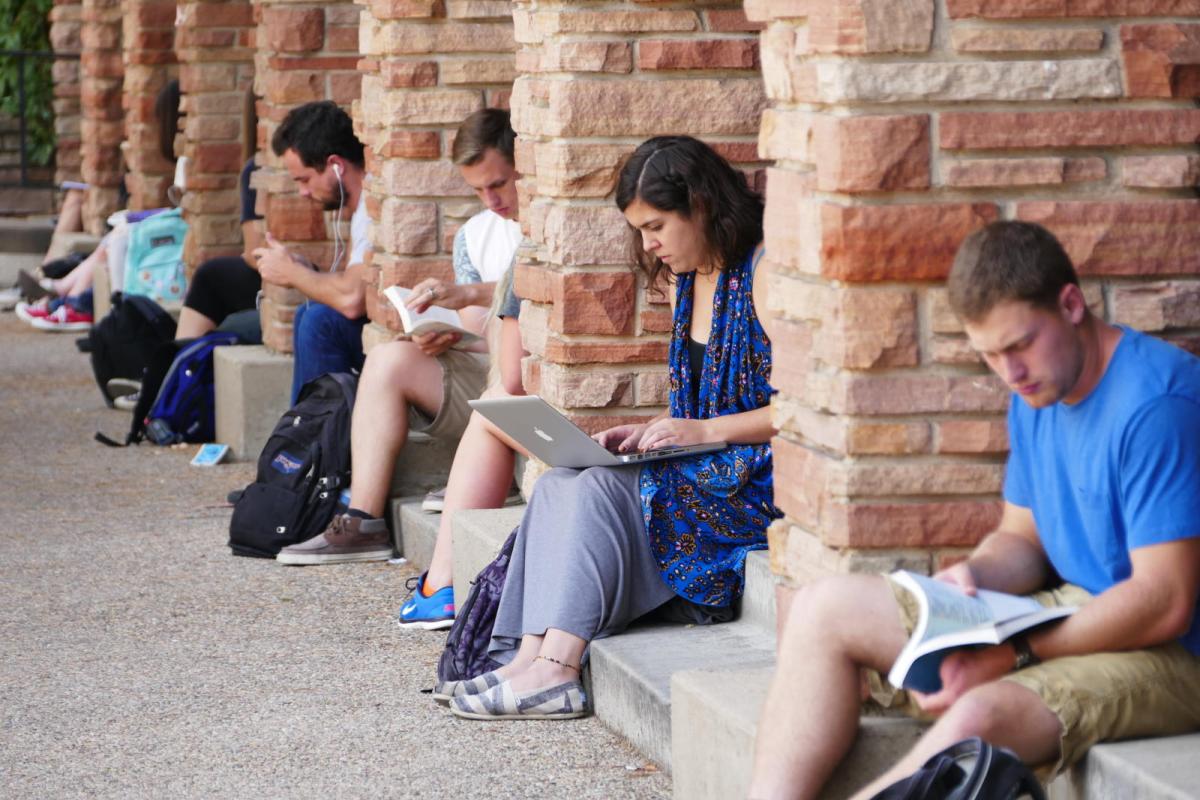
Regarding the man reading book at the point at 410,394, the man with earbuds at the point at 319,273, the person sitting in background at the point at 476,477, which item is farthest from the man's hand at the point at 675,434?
the man with earbuds at the point at 319,273

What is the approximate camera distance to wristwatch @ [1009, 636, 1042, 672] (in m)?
3.01

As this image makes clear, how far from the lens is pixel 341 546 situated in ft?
20.3

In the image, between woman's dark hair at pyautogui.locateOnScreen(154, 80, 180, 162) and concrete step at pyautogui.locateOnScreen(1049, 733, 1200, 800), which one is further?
woman's dark hair at pyautogui.locateOnScreen(154, 80, 180, 162)

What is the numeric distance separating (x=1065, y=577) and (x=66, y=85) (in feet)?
50.7

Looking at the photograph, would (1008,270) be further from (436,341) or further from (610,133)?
(436,341)

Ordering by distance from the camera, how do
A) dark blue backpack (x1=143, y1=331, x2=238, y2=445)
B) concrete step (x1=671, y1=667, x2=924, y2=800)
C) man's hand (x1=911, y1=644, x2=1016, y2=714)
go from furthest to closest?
dark blue backpack (x1=143, y1=331, x2=238, y2=445), concrete step (x1=671, y1=667, x2=924, y2=800), man's hand (x1=911, y1=644, x2=1016, y2=714)

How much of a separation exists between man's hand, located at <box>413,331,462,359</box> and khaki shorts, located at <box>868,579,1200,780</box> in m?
3.26

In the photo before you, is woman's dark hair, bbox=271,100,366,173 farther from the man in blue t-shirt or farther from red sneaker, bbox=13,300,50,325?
red sneaker, bbox=13,300,50,325

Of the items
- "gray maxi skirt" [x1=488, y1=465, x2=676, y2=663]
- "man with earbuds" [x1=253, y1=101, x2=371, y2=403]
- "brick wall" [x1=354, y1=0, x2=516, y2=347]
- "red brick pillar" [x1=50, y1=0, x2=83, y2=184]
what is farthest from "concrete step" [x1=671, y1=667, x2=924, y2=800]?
"red brick pillar" [x1=50, y1=0, x2=83, y2=184]

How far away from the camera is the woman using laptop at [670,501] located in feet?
14.2

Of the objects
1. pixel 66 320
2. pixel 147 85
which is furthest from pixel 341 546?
pixel 66 320

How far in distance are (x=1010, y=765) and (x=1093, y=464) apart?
48 cm

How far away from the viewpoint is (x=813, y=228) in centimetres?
343

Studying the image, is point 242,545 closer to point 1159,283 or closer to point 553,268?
point 553,268
